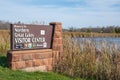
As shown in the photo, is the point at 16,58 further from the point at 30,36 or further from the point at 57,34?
the point at 57,34

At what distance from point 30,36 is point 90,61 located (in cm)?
233

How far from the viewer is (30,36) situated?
11.3m

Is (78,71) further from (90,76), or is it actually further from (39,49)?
(39,49)

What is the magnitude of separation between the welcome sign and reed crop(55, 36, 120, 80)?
91 cm

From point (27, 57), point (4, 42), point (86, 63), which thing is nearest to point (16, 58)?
point (27, 57)

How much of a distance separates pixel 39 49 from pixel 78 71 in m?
1.61

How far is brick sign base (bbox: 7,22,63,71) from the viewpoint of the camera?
10.5 m

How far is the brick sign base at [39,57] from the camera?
1054 cm

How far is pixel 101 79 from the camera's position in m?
11.0

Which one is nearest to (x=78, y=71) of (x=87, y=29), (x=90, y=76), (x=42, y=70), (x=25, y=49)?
(x=90, y=76)

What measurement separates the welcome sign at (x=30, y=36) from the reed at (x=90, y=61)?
91 centimetres

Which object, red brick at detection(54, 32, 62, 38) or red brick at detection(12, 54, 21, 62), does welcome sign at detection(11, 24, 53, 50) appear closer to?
red brick at detection(54, 32, 62, 38)

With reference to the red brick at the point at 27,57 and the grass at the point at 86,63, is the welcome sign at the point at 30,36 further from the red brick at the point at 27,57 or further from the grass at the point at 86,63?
the grass at the point at 86,63

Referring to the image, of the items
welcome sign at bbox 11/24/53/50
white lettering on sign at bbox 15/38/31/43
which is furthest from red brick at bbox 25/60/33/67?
white lettering on sign at bbox 15/38/31/43
